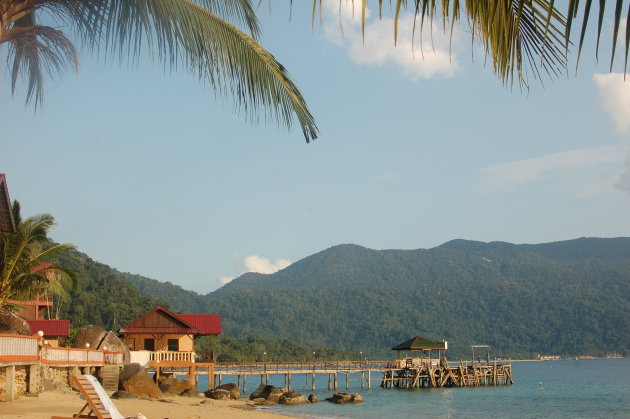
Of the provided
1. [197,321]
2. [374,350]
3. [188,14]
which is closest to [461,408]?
[197,321]

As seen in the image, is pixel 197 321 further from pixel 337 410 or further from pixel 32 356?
pixel 32 356

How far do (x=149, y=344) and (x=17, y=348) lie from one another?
21527mm

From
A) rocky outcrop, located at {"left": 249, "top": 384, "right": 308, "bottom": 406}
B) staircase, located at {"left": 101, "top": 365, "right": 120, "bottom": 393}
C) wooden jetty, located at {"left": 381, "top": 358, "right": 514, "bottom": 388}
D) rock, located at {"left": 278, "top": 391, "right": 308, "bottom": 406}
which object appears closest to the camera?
staircase, located at {"left": 101, "top": 365, "right": 120, "bottom": 393}

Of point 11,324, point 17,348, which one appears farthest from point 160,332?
point 17,348

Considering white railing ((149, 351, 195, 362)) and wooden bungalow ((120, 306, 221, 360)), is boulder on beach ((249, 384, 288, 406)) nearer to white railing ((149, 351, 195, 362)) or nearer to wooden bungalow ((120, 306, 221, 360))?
white railing ((149, 351, 195, 362))

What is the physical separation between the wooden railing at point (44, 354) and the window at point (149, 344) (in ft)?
17.5

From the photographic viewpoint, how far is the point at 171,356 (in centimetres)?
3631

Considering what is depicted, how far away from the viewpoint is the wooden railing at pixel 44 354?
16.0m

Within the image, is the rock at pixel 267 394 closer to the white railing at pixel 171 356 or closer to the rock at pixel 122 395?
the white railing at pixel 171 356

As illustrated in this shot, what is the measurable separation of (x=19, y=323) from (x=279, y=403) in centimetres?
1735

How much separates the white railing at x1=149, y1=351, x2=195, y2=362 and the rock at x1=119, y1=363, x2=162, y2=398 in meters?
8.57

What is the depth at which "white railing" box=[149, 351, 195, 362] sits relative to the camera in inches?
1403

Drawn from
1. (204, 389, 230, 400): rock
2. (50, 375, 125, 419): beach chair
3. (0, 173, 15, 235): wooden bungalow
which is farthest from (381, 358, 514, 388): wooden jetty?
(50, 375, 125, 419): beach chair

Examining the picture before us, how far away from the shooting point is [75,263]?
7881 centimetres
